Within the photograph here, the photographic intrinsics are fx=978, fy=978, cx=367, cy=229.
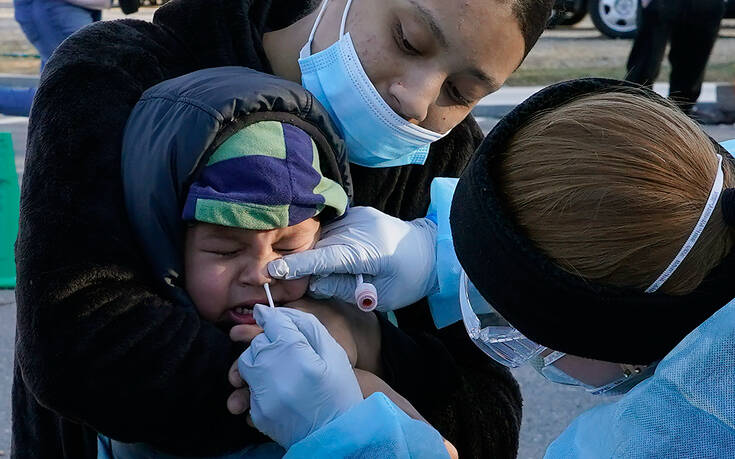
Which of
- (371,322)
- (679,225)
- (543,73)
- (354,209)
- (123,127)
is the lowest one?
(543,73)

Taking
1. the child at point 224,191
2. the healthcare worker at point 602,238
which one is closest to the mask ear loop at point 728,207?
the healthcare worker at point 602,238

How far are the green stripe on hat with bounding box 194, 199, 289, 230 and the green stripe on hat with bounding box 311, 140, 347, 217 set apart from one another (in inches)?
3.1

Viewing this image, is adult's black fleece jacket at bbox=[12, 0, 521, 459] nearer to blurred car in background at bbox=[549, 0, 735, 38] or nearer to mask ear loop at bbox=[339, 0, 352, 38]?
mask ear loop at bbox=[339, 0, 352, 38]

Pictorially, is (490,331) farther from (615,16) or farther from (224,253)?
(615,16)

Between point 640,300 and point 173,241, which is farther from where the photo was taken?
point 173,241

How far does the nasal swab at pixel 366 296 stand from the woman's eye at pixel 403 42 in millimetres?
432

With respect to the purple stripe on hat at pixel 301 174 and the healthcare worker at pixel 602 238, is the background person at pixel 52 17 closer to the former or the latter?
the purple stripe on hat at pixel 301 174

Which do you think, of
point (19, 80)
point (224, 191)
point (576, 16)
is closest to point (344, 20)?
point (224, 191)

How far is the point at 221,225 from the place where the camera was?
57.2 inches

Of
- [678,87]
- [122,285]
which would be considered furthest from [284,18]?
[678,87]

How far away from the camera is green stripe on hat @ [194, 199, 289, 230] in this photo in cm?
141

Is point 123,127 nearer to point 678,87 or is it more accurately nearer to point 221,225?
point 221,225

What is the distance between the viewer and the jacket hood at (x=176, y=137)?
139 centimetres

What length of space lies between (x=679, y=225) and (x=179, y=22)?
91 cm
